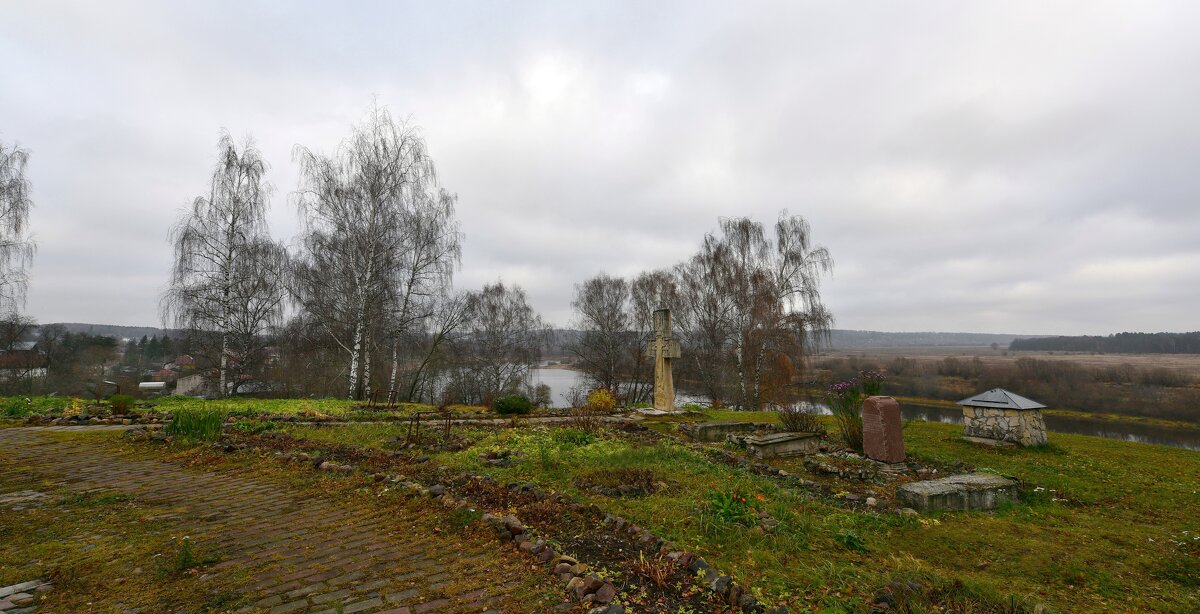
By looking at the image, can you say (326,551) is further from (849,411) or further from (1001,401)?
(1001,401)

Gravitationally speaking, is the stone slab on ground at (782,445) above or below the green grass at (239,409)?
below

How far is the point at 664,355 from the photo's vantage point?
14.1 metres

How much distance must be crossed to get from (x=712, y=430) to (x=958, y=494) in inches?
205

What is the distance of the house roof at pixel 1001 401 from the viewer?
8555mm

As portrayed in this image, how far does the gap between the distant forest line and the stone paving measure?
101 meters

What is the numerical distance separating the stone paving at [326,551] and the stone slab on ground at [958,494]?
14.0ft

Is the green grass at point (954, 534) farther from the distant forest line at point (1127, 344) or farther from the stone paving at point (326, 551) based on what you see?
the distant forest line at point (1127, 344)

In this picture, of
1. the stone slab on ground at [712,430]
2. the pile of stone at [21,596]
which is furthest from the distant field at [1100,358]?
the pile of stone at [21,596]

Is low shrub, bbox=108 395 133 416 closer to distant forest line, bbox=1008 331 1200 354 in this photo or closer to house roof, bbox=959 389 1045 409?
house roof, bbox=959 389 1045 409

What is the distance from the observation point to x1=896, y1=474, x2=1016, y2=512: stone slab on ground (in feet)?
16.7

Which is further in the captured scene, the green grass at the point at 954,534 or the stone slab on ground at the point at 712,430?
the stone slab on ground at the point at 712,430

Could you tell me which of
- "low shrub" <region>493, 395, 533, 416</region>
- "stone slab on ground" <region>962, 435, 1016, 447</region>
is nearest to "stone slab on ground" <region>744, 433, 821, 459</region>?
"stone slab on ground" <region>962, 435, 1016, 447</region>

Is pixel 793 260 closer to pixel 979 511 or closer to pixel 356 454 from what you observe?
pixel 979 511

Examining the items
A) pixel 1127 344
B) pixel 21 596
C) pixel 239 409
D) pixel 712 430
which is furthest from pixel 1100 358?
pixel 21 596
